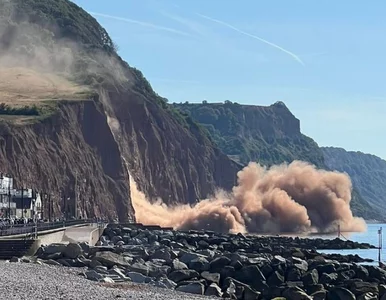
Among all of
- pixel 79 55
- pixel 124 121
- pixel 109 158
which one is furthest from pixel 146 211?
pixel 79 55

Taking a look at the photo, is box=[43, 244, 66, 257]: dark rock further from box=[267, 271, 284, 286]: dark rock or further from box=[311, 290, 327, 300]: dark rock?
box=[311, 290, 327, 300]: dark rock

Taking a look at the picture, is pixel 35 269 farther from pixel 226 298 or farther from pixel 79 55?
pixel 79 55

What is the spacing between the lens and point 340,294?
3641cm

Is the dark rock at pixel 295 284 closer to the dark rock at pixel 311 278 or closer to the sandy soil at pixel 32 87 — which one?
the dark rock at pixel 311 278

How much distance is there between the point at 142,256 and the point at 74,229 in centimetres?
2029

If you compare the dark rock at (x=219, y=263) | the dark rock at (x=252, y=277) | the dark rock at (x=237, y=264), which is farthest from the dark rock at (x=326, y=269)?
the dark rock at (x=219, y=263)

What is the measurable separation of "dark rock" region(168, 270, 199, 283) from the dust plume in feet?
267

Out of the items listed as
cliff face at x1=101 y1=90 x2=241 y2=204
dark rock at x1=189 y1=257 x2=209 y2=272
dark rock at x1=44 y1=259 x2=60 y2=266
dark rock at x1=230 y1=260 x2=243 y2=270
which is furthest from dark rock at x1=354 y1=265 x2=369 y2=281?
cliff face at x1=101 y1=90 x2=241 y2=204

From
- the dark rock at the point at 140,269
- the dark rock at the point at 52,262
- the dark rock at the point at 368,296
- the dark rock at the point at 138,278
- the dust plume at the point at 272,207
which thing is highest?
the dust plume at the point at 272,207

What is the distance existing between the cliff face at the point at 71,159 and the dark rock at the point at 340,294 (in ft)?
227

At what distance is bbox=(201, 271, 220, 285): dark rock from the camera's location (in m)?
38.2

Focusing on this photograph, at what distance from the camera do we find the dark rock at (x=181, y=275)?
1513 inches

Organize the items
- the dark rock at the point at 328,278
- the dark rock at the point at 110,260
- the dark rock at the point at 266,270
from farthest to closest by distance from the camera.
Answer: the dark rock at the point at 266,270, the dark rock at the point at 328,278, the dark rock at the point at 110,260

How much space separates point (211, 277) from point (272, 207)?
9082 centimetres
